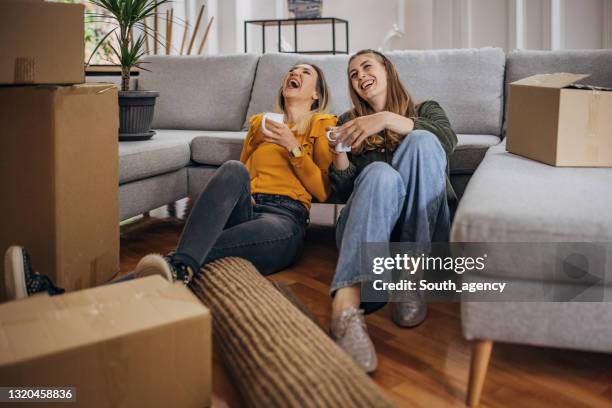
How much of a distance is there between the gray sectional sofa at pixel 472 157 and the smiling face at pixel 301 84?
55 centimetres

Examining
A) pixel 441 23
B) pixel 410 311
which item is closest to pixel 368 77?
pixel 410 311

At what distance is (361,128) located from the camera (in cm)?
167

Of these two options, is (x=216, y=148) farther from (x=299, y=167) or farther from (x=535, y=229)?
(x=535, y=229)

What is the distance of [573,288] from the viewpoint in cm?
115

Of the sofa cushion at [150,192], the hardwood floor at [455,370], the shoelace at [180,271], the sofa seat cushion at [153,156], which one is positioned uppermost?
the sofa seat cushion at [153,156]

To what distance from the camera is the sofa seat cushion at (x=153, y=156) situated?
87.7 inches

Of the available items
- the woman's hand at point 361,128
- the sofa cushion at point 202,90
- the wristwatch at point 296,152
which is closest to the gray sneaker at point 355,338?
the woman's hand at point 361,128

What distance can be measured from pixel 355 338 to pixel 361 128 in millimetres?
591

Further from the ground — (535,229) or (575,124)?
(575,124)

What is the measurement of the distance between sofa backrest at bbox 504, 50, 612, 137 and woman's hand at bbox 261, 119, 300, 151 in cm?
113

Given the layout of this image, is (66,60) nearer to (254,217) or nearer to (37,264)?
(37,264)

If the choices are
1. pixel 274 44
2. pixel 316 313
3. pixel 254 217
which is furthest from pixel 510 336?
pixel 274 44

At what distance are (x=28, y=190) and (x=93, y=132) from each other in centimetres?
23

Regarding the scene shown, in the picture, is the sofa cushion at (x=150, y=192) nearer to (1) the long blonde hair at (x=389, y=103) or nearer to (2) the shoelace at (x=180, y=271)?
(2) the shoelace at (x=180, y=271)
